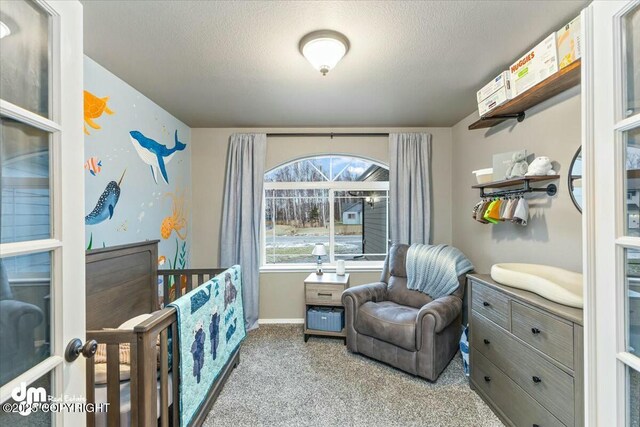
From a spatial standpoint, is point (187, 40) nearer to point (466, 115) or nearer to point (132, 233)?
point (132, 233)

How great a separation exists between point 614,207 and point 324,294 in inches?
93.8

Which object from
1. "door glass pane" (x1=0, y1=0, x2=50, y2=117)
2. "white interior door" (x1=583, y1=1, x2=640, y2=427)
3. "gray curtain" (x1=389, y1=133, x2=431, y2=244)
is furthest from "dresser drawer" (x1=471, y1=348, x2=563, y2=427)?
"door glass pane" (x1=0, y1=0, x2=50, y2=117)

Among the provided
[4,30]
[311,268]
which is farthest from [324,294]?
[4,30]

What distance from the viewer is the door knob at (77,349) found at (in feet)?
2.84

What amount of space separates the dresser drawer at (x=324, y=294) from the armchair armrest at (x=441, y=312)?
0.90 meters

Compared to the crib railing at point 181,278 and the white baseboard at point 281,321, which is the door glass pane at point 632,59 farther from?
the white baseboard at point 281,321

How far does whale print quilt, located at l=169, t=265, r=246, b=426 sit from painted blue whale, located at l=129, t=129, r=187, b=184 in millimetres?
1289

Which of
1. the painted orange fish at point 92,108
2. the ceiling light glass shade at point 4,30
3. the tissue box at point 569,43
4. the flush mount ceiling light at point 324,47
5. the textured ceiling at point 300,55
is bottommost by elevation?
the ceiling light glass shade at point 4,30

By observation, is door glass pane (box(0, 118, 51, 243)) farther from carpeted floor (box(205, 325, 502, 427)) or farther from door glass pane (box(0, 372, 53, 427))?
carpeted floor (box(205, 325, 502, 427))

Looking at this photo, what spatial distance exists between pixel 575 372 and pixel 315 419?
1.46 metres

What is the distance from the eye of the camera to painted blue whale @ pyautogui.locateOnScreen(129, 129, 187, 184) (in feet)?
7.87

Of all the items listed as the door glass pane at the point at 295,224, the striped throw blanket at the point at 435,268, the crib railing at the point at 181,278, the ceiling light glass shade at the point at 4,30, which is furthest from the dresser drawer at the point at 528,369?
the ceiling light glass shade at the point at 4,30

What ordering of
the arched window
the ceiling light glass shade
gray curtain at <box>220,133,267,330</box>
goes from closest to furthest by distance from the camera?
the ceiling light glass shade < gray curtain at <box>220,133,267,330</box> < the arched window

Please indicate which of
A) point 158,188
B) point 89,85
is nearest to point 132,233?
point 158,188
